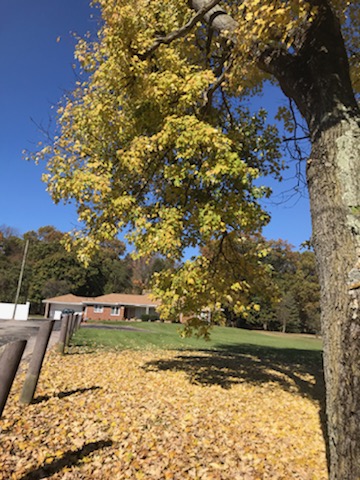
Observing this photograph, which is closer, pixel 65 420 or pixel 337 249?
pixel 337 249

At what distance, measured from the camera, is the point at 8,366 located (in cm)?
341

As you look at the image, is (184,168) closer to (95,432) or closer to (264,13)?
(264,13)

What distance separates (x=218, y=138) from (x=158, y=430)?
4212 millimetres

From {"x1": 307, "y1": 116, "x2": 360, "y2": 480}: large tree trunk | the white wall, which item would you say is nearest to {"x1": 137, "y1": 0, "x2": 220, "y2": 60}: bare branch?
{"x1": 307, "y1": 116, "x2": 360, "y2": 480}: large tree trunk

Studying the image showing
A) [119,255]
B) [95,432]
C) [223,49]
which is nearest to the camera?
[95,432]

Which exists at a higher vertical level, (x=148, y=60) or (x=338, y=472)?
(x=148, y=60)

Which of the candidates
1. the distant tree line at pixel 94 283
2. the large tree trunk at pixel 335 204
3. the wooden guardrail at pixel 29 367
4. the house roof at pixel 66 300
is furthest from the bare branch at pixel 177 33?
the house roof at pixel 66 300

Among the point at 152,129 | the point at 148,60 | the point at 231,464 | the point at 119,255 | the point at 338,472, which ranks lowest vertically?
the point at 231,464

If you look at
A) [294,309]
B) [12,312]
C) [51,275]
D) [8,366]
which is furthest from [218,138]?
[51,275]

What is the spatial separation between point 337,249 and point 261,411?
11.6 ft

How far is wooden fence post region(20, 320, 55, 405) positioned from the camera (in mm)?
5012

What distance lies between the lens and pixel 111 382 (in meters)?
6.55

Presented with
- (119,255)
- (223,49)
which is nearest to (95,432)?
(223,49)

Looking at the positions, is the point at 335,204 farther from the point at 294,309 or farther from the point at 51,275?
the point at 51,275
